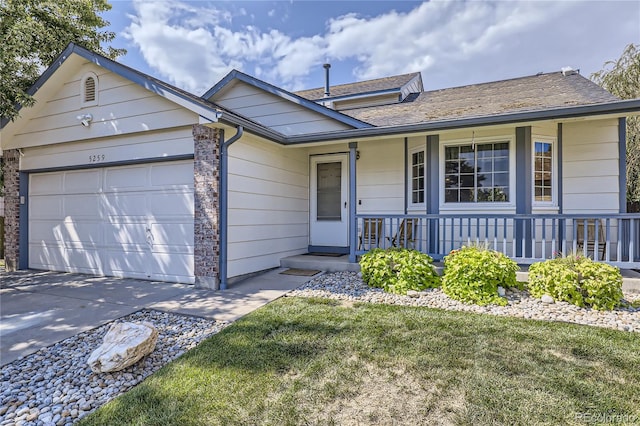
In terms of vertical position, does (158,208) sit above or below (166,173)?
below

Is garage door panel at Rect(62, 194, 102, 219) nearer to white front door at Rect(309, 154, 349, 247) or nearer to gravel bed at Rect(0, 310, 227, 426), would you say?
gravel bed at Rect(0, 310, 227, 426)

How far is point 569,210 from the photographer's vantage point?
A: 245 inches

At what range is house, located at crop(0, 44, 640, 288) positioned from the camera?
A: 5.53m

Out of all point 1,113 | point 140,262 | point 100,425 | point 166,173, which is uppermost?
point 1,113

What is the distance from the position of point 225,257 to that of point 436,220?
13.0 ft

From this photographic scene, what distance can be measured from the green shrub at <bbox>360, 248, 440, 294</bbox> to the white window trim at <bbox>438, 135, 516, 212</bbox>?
1500mm

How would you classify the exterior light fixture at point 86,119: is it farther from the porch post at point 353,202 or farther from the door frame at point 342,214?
the porch post at point 353,202

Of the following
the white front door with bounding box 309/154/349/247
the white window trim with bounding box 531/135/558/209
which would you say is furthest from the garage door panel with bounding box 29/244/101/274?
the white window trim with bounding box 531/135/558/209

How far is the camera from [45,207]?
287 inches

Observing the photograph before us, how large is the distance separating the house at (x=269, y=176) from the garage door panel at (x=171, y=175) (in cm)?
3

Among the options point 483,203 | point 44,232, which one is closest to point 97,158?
point 44,232

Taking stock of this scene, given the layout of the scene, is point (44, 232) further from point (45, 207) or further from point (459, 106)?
point (459, 106)

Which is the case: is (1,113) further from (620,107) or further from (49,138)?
(620,107)

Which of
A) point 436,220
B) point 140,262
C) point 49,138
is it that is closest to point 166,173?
point 140,262
